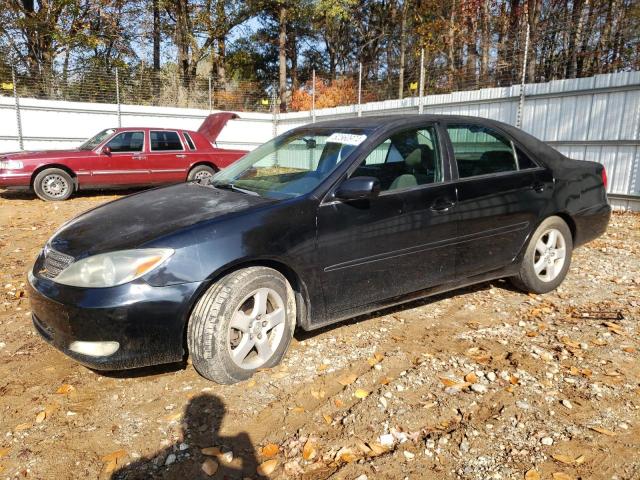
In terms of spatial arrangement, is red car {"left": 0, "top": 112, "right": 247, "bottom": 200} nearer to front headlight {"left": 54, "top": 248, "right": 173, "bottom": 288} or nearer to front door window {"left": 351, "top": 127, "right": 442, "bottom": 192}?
front door window {"left": 351, "top": 127, "right": 442, "bottom": 192}

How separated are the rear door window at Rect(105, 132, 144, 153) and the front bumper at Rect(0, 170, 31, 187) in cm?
169

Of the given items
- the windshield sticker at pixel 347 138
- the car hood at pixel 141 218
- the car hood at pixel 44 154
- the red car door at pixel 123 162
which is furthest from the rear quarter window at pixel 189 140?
the windshield sticker at pixel 347 138

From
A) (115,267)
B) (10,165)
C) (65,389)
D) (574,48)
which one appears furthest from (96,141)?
(574,48)

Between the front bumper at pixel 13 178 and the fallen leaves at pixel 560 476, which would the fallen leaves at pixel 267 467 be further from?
the front bumper at pixel 13 178

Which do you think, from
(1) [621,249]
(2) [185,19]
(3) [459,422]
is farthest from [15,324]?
(2) [185,19]

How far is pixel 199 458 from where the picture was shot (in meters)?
2.27

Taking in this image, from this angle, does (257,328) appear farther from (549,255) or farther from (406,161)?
(549,255)

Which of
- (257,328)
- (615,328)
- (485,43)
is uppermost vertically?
(485,43)

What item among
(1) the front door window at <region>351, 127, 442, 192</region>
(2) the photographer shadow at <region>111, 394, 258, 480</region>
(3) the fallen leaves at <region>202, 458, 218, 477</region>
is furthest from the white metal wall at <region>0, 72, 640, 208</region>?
(3) the fallen leaves at <region>202, 458, 218, 477</region>

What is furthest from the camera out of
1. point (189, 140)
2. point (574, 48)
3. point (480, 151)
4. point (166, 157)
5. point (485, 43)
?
point (485, 43)

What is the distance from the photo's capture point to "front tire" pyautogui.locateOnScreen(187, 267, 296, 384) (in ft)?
8.84

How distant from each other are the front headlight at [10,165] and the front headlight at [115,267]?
8303 millimetres

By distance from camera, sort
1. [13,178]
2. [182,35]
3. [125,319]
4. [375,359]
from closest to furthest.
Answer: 1. [125,319]
2. [375,359]
3. [13,178]
4. [182,35]

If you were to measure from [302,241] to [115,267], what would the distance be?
107 cm
